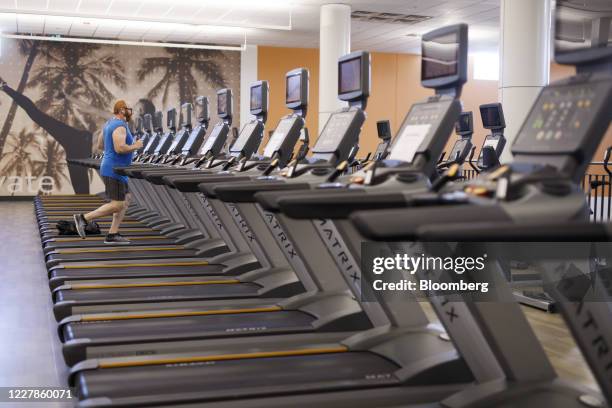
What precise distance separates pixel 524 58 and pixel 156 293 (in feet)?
14.7

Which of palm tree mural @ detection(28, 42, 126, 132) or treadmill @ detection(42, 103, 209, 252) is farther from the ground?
palm tree mural @ detection(28, 42, 126, 132)

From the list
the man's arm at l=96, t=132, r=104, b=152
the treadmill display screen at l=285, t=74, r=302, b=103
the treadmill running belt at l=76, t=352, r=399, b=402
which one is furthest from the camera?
the man's arm at l=96, t=132, r=104, b=152

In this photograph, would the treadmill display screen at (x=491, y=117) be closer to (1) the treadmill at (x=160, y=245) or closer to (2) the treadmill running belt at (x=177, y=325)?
(1) the treadmill at (x=160, y=245)

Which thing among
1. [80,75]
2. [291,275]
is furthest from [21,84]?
[291,275]

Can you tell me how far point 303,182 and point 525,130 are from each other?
3.83ft

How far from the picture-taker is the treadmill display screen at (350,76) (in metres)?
4.01

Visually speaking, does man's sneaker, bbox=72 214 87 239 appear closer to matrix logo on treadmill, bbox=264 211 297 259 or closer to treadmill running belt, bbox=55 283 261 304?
treadmill running belt, bbox=55 283 261 304

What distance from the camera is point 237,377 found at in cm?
318

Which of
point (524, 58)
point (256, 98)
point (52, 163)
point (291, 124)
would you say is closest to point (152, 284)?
point (291, 124)

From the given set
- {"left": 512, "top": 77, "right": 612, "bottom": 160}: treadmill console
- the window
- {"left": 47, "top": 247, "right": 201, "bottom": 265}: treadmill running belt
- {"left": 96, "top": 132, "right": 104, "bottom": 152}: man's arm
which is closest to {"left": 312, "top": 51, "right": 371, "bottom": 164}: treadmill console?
{"left": 512, "top": 77, "right": 612, "bottom": 160}: treadmill console

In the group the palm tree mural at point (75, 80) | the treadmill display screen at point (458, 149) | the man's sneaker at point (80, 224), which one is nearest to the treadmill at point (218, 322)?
the man's sneaker at point (80, 224)

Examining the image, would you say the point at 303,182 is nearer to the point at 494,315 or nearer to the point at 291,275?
the point at 494,315

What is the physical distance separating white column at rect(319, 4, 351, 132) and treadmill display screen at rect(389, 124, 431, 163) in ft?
24.9

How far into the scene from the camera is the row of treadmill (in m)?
2.27
